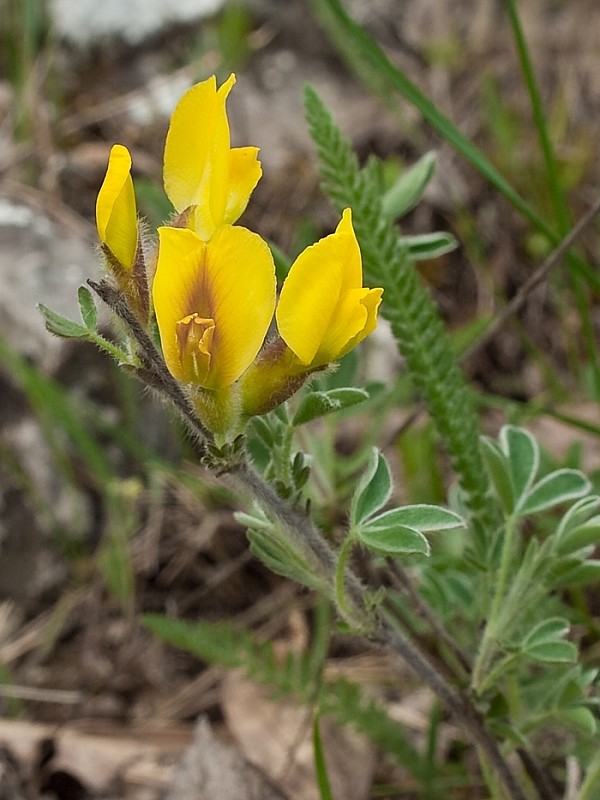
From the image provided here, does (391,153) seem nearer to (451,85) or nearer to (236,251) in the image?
(451,85)

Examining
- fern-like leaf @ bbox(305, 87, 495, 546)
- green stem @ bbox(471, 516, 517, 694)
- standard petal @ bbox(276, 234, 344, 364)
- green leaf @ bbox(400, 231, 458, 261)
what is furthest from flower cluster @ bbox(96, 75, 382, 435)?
green leaf @ bbox(400, 231, 458, 261)

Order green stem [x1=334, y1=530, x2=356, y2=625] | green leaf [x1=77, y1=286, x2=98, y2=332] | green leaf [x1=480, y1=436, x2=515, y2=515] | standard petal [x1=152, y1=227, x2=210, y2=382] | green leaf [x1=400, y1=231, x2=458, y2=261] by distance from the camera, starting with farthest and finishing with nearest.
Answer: green leaf [x1=400, y1=231, x2=458, y2=261] → green leaf [x1=480, y1=436, x2=515, y2=515] → green stem [x1=334, y1=530, x2=356, y2=625] → green leaf [x1=77, y1=286, x2=98, y2=332] → standard petal [x1=152, y1=227, x2=210, y2=382]

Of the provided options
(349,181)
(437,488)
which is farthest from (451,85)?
(349,181)

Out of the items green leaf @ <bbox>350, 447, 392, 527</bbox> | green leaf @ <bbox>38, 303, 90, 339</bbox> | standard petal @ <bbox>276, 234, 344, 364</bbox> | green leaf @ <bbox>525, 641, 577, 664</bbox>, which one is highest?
green leaf @ <bbox>38, 303, 90, 339</bbox>

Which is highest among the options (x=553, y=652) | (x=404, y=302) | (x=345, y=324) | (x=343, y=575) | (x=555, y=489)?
(x=345, y=324)

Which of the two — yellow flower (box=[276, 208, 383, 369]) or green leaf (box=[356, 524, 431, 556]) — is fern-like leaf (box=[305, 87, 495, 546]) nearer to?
green leaf (box=[356, 524, 431, 556])

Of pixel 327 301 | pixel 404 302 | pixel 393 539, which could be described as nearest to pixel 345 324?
pixel 327 301

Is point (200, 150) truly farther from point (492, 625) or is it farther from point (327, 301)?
point (492, 625)
